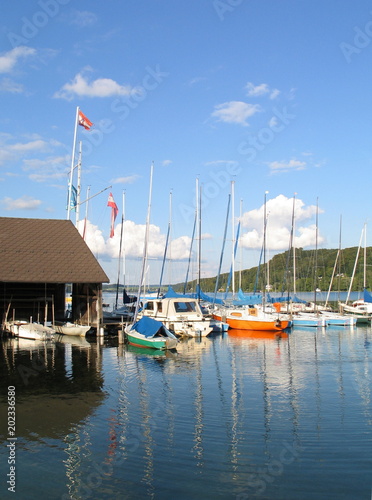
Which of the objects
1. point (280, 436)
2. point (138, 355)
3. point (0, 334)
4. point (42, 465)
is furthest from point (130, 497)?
point (0, 334)

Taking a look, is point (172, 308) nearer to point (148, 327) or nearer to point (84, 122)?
point (148, 327)

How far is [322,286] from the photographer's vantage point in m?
104

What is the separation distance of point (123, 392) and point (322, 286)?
308ft

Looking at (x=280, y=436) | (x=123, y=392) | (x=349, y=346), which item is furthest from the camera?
(x=349, y=346)

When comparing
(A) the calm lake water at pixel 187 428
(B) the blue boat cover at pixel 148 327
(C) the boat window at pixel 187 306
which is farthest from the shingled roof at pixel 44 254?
(A) the calm lake water at pixel 187 428

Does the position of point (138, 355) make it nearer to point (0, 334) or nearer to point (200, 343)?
point (200, 343)

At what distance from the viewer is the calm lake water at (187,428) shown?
9.24 metres

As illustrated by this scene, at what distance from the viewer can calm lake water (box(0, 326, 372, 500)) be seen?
9.24 metres

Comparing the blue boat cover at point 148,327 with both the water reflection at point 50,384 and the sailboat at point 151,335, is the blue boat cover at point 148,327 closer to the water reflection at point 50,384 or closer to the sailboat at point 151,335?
the sailboat at point 151,335

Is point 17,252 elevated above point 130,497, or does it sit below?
above

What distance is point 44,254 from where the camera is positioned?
33094 mm

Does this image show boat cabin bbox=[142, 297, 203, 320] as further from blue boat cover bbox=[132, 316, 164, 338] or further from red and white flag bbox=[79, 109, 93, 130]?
red and white flag bbox=[79, 109, 93, 130]

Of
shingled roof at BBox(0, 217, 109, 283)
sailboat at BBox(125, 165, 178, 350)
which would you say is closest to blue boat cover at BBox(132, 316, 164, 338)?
sailboat at BBox(125, 165, 178, 350)

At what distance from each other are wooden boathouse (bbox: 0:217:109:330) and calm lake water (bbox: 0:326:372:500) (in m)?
8.00
